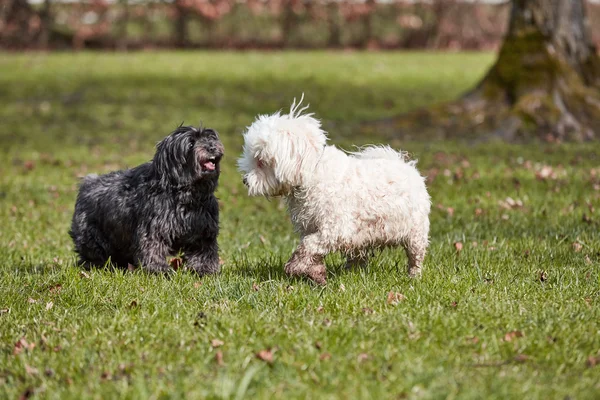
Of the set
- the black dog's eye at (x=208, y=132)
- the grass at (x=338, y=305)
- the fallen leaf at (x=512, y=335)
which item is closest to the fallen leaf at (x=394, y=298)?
the grass at (x=338, y=305)

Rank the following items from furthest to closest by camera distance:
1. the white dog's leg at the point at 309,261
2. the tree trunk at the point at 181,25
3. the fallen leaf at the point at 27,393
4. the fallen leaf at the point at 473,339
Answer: the tree trunk at the point at 181,25 < the white dog's leg at the point at 309,261 < the fallen leaf at the point at 473,339 < the fallen leaf at the point at 27,393

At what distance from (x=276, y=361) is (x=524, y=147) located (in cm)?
854

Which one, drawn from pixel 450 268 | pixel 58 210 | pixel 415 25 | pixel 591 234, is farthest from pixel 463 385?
pixel 415 25

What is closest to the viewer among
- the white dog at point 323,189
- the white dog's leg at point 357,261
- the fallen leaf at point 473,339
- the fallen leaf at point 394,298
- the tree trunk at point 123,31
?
the fallen leaf at point 473,339

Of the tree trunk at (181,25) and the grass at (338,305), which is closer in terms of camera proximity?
the grass at (338,305)

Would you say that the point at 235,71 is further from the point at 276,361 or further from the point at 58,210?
the point at 276,361

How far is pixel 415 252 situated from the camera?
6.15 metres

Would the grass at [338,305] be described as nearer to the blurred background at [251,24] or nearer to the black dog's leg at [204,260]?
the black dog's leg at [204,260]

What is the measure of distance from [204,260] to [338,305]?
5.06 feet

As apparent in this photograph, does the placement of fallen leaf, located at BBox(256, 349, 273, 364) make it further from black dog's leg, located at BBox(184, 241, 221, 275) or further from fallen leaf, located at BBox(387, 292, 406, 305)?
black dog's leg, located at BBox(184, 241, 221, 275)

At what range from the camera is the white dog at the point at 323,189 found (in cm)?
570

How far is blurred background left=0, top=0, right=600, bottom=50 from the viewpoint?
2683 cm

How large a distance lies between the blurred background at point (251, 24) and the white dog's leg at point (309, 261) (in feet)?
74.9

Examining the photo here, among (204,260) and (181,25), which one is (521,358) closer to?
(204,260)
